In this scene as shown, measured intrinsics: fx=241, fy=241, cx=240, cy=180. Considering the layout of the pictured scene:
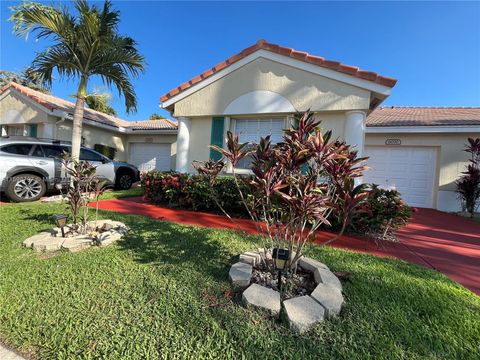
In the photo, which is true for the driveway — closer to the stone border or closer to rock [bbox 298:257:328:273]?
rock [bbox 298:257:328:273]

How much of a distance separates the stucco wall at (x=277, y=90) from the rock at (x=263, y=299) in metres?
5.58

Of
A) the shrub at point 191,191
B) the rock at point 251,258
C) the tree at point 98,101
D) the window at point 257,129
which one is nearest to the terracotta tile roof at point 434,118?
the window at point 257,129

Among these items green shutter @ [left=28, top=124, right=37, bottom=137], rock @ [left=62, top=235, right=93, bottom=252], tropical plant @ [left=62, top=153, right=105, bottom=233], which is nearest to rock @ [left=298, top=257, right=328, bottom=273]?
rock @ [left=62, top=235, right=93, bottom=252]

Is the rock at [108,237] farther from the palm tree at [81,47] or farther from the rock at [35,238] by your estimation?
the palm tree at [81,47]

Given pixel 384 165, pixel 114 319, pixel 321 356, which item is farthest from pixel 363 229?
pixel 384 165

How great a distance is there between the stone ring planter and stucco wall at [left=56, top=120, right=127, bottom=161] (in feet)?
40.7

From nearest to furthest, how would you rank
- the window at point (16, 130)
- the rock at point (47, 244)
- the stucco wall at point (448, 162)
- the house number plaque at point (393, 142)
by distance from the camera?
1. the rock at point (47, 244)
2. the stucco wall at point (448, 162)
3. the house number plaque at point (393, 142)
4. the window at point (16, 130)

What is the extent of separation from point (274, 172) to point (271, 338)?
1.51 meters

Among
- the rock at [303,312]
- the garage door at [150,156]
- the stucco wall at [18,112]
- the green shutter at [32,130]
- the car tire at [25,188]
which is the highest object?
the stucco wall at [18,112]

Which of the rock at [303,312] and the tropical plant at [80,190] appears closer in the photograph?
the rock at [303,312]

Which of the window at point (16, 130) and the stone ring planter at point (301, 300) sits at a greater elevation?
the window at point (16, 130)

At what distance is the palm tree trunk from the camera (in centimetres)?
702

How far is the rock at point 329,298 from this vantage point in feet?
7.28

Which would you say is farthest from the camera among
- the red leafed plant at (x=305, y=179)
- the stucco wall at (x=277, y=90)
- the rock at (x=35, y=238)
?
the stucco wall at (x=277, y=90)
